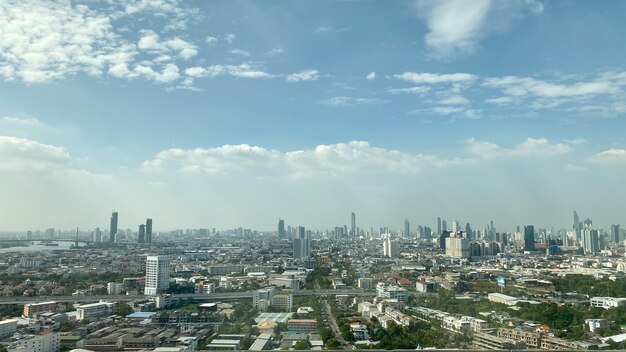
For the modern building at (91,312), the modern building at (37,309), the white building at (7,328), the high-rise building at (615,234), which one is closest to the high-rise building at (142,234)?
the modern building at (37,309)

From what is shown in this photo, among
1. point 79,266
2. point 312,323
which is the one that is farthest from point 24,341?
point 79,266

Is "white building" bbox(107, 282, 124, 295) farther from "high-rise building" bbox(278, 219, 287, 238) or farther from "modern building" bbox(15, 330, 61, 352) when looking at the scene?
"high-rise building" bbox(278, 219, 287, 238)

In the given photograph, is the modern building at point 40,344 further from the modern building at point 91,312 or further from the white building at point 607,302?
the white building at point 607,302

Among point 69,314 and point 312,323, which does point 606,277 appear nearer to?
point 312,323

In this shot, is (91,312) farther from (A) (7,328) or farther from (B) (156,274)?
(B) (156,274)

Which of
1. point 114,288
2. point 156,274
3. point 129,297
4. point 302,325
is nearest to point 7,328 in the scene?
point 129,297

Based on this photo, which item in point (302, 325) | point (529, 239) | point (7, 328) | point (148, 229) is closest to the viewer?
point (7, 328)
